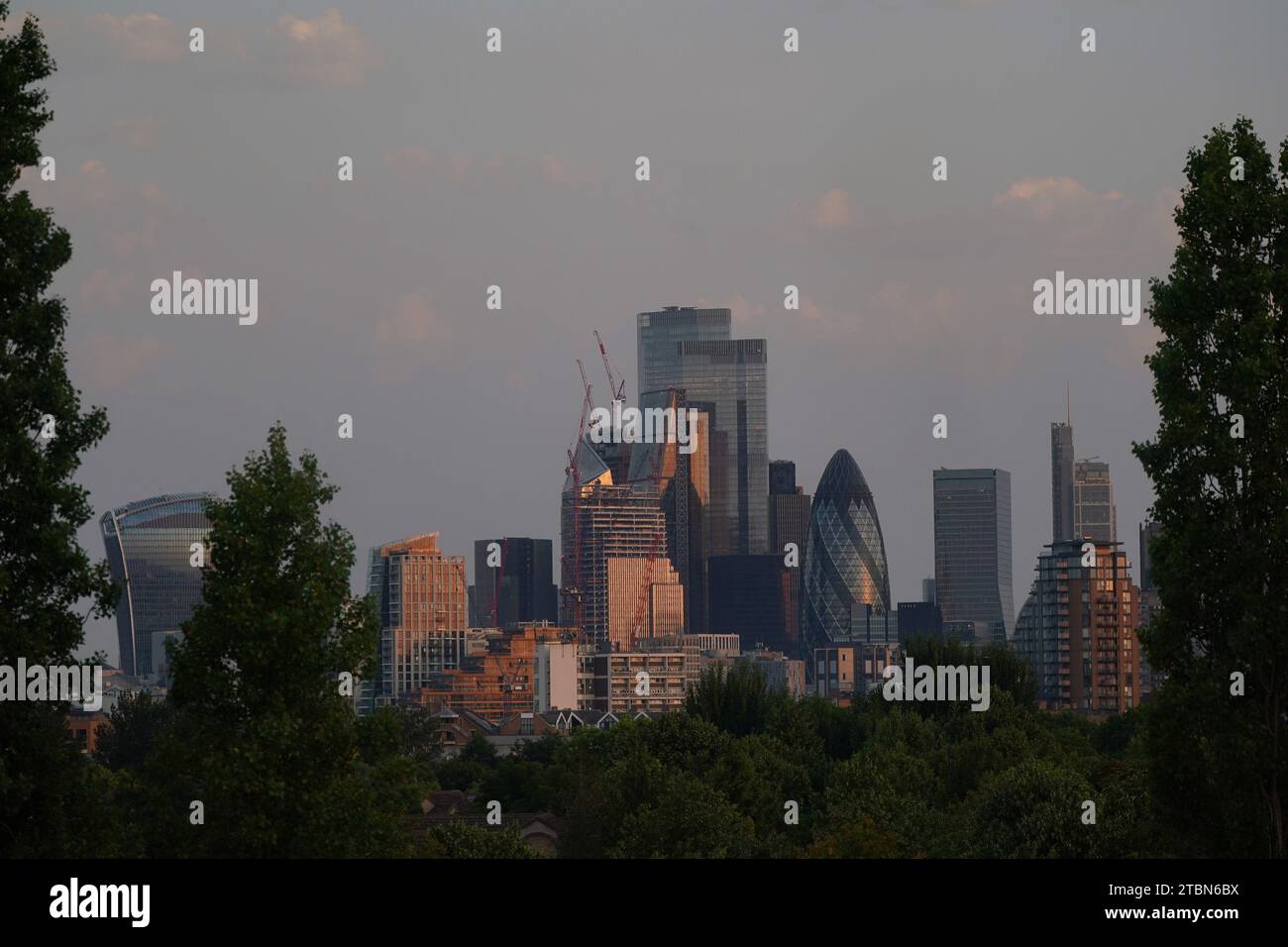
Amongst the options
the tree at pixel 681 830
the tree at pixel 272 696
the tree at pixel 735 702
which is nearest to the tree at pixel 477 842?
the tree at pixel 681 830

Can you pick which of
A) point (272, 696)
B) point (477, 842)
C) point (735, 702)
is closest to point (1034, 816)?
point (477, 842)

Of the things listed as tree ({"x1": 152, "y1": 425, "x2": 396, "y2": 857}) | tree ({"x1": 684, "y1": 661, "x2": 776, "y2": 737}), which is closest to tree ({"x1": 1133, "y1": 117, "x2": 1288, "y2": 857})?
tree ({"x1": 152, "y1": 425, "x2": 396, "y2": 857})

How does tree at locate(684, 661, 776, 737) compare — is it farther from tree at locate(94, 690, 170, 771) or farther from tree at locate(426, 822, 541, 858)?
tree at locate(426, 822, 541, 858)

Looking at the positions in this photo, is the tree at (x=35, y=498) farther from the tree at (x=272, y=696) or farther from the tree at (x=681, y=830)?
the tree at (x=681, y=830)
